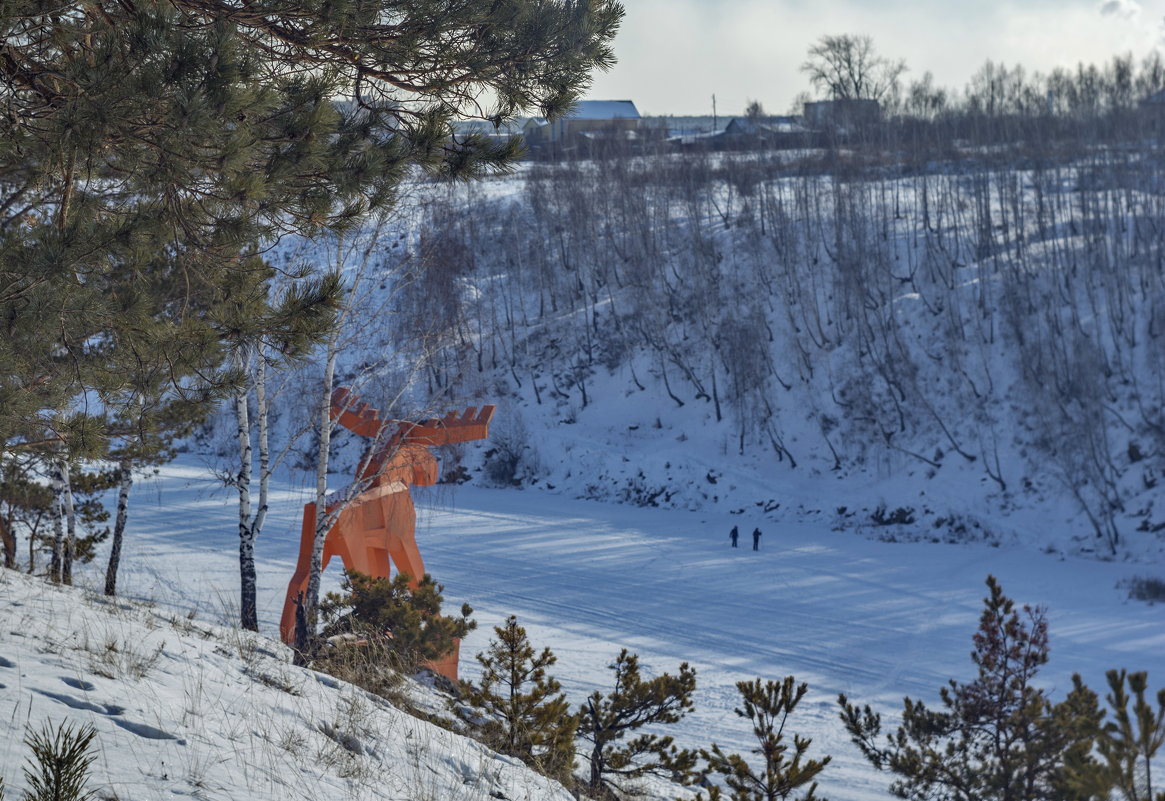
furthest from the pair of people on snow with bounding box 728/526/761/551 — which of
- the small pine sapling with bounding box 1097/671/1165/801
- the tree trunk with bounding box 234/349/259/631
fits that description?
the small pine sapling with bounding box 1097/671/1165/801

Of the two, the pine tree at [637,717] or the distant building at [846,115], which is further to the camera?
the distant building at [846,115]

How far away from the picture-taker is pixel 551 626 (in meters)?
17.8

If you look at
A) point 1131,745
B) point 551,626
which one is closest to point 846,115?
point 551,626

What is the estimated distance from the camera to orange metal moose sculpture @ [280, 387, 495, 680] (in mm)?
11359

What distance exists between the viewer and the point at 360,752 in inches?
187

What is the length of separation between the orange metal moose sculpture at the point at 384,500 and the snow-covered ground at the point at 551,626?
2148 millimetres

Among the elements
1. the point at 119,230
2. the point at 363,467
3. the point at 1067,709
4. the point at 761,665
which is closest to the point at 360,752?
the point at 119,230

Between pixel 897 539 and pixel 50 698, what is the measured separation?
24.5 meters

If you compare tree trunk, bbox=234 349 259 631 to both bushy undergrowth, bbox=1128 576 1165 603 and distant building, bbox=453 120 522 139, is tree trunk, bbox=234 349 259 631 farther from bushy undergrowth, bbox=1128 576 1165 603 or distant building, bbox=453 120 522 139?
bushy undergrowth, bbox=1128 576 1165 603

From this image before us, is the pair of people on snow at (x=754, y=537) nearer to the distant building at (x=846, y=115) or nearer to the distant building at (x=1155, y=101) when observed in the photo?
the distant building at (x=846, y=115)

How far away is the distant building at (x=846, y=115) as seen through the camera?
4003 centimetres

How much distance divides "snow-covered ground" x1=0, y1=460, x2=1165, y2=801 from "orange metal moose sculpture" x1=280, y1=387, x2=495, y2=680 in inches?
84.6

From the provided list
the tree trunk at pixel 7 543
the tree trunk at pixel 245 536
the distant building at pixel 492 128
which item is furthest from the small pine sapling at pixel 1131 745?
the tree trunk at pixel 7 543

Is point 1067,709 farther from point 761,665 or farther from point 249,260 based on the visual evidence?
point 761,665
